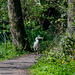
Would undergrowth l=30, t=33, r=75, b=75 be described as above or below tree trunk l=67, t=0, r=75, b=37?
below

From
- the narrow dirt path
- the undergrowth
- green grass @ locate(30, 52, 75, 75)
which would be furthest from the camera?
the narrow dirt path

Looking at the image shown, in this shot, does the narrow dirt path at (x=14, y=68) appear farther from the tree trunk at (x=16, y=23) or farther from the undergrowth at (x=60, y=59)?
the tree trunk at (x=16, y=23)

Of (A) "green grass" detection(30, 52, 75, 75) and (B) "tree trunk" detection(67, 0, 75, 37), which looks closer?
(A) "green grass" detection(30, 52, 75, 75)

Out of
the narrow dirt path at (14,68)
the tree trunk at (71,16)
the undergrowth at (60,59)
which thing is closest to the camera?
the undergrowth at (60,59)

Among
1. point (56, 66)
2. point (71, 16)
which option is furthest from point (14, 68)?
point (71, 16)

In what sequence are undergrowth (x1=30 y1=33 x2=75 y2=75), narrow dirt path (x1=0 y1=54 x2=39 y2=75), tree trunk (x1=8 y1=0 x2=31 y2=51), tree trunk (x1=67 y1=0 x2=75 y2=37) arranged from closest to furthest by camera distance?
undergrowth (x1=30 y1=33 x2=75 y2=75) < narrow dirt path (x1=0 y1=54 x2=39 y2=75) < tree trunk (x1=67 y1=0 x2=75 y2=37) < tree trunk (x1=8 y1=0 x2=31 y2=51)

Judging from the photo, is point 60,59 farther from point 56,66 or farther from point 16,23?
point 16,23

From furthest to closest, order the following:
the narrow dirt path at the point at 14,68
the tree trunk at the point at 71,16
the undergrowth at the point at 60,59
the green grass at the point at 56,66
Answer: the tree trunk at the point at 71,16 < the narrow dirt path at the point at 14,68 < the undergrowth at the point at 60,59 < the green grass at the point at 56,66

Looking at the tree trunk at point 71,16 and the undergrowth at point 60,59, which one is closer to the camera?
the undergrowth at point 60,59

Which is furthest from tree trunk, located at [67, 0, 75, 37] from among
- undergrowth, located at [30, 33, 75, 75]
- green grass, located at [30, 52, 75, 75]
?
green grass, located at [30, 52, 75, 75]

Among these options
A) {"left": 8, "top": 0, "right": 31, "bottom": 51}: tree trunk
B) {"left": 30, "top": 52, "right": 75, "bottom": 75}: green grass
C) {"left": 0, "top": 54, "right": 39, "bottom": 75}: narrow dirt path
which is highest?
{"left": 8, "top": 0, "right": 31, "bottom": 51}: tree trunk

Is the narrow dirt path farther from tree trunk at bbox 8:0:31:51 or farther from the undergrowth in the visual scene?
tree trunk at bbox 8:0:31:51

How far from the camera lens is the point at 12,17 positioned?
12.1m

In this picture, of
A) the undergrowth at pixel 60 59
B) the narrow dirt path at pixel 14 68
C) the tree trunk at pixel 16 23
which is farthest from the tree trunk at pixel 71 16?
the tree trunk at pixel 16 23
